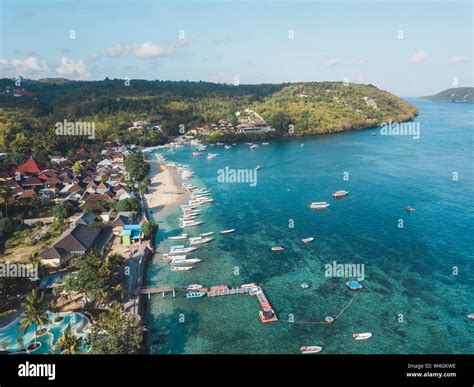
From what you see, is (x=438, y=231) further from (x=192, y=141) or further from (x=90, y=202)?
(x=192, y=141)

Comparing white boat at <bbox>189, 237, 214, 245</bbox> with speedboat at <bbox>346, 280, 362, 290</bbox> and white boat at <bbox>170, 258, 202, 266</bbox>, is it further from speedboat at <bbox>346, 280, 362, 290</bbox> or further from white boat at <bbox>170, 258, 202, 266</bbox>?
speedboat at <bbox>346, 280, 362, 290</bbox>

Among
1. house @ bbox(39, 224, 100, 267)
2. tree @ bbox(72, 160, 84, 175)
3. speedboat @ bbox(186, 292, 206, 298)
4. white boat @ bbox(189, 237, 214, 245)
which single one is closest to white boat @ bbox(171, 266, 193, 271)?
speedboat @ bbox(186, 292, 206, 298)

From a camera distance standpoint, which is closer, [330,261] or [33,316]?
[33,316]

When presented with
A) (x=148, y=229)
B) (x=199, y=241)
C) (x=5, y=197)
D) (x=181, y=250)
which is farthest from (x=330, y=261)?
(x=5, y=197)

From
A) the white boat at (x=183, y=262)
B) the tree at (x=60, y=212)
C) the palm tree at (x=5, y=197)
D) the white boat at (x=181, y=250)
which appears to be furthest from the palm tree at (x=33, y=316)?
the palm tree at (x=5, y=197)

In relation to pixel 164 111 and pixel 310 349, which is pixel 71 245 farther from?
pixel 164 111
